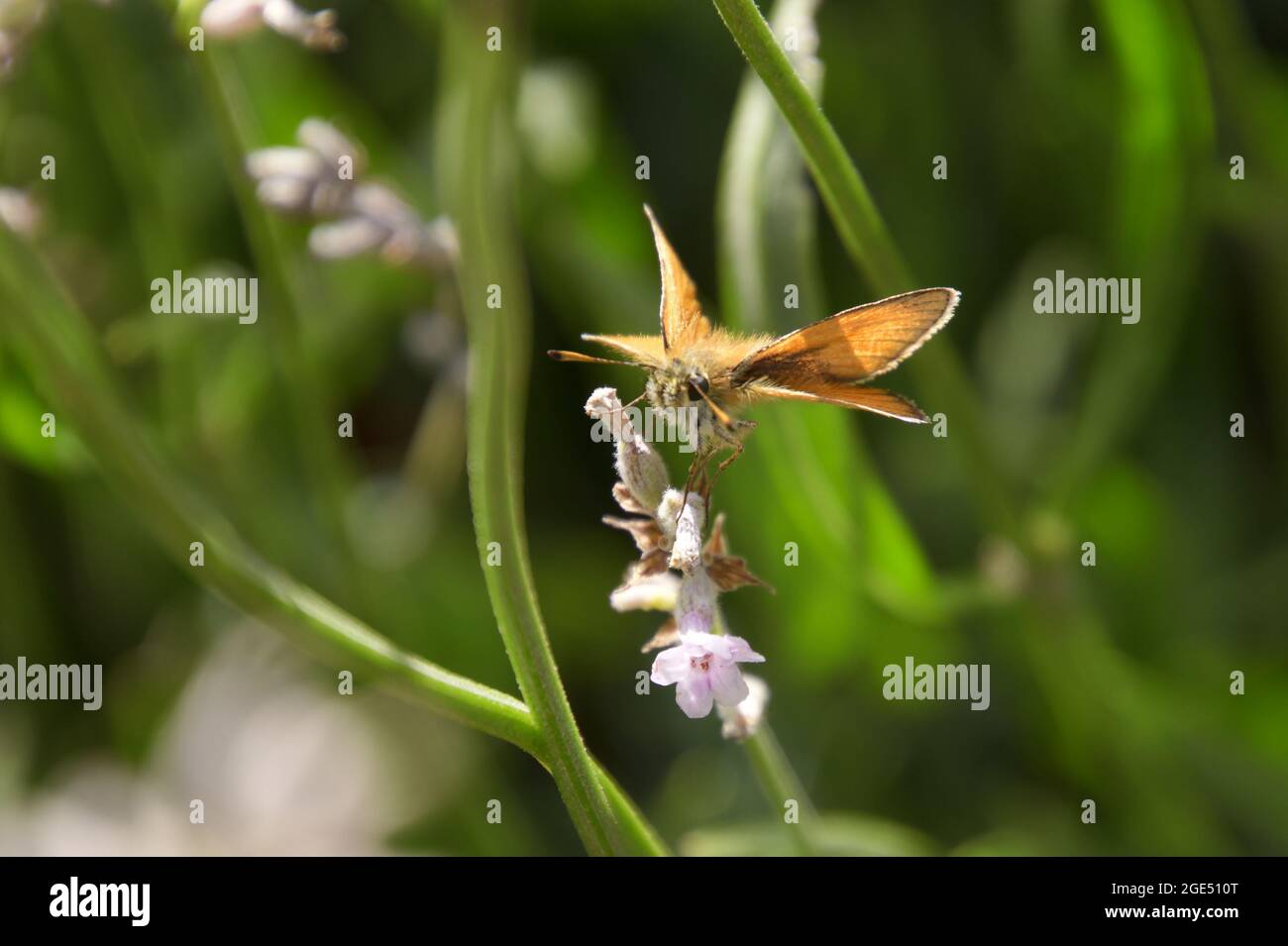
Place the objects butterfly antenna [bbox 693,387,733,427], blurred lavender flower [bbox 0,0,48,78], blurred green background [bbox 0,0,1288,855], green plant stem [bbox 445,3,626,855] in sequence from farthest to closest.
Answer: blurred green background [bbox 0,0,1288,855] → blurred lavender flower [bbox 0,0,48,78] → butterfly antenna [bbox 693,387,733,427] → green plant stem [bbox 445,3,626,855]

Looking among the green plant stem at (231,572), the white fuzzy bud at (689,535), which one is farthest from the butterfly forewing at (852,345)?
the green plant stem at (231,572)

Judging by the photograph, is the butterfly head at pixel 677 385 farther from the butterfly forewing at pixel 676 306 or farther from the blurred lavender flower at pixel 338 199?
the blurred lavender flower at pixel 338 199

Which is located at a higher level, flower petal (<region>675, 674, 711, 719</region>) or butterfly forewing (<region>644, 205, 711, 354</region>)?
butterfly forewing (<region>644, 205, 711, 354</region>)
